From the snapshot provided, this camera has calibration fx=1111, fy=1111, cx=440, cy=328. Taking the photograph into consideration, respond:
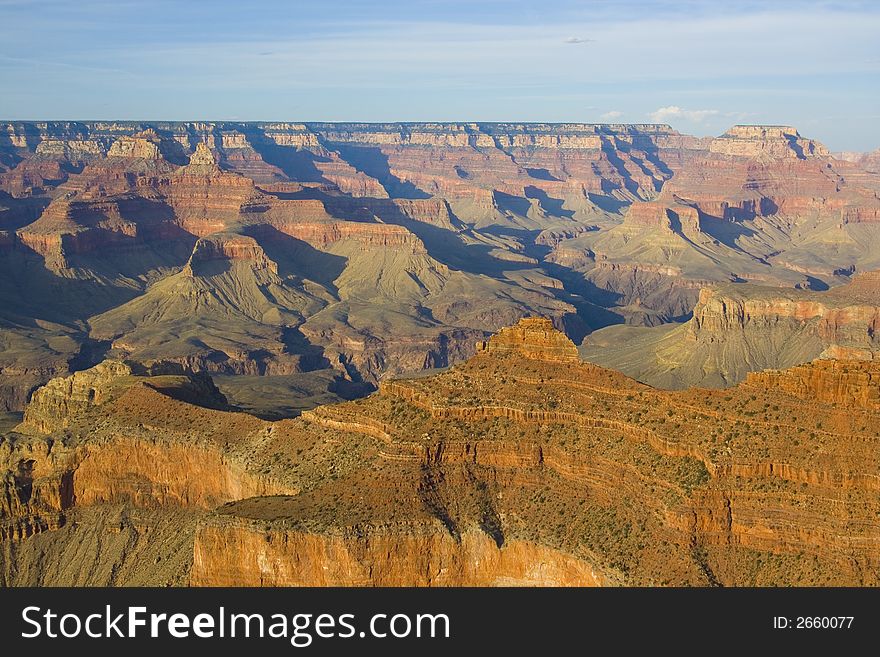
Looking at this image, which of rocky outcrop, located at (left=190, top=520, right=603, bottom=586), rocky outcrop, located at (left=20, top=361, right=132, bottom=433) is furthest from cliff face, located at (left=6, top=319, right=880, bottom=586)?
rocky outcrop, located at (left=20, top=361, right=132, bottom=433)

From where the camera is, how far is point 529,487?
7294cm

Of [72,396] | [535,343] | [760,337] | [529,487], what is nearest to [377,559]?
[529,487]

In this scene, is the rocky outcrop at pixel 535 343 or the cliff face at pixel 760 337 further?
Result: the cliff face at pixel 760 337

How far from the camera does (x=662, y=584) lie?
62.7m

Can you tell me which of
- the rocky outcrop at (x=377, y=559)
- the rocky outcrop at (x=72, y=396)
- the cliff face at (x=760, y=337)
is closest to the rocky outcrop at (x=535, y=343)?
the rocky outcrop at (x=377, y=559)

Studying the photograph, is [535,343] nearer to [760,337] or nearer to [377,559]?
[377,559]

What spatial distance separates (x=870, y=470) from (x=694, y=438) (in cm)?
1072

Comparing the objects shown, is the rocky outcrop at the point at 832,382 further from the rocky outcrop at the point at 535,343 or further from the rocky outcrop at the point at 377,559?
the rocky outcrop at the point at 377,559

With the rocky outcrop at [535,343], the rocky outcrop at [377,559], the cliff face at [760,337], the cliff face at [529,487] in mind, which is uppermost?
the rocky outcrop at [535,343]

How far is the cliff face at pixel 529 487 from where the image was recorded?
214 feet

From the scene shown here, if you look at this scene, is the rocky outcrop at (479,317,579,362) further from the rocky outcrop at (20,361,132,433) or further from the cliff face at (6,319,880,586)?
the rocky outcrop at (20,361,132,433)

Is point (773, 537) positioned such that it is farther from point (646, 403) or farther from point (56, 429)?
point (56, 429)

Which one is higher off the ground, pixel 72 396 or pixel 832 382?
pixel 832 382

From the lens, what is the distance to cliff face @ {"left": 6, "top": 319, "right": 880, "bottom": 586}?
6538cm
